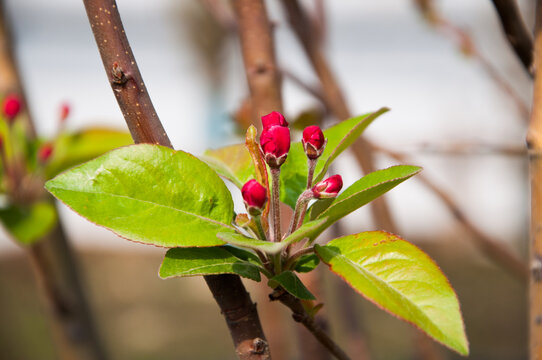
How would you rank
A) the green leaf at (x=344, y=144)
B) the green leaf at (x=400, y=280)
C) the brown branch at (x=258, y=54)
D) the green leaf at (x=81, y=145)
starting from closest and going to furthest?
the green leaf at (x=400, y=280)
the green leaf at (x=344, y=144)
the brown branch at (x=258, y=54)
the green leaf at (x=81, y=145)

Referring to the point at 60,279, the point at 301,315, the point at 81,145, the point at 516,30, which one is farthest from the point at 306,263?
the point at 60,279

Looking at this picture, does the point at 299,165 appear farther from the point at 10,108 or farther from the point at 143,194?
the point at 10,108

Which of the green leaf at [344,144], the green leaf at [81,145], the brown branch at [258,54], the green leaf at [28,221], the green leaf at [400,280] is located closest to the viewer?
the green leaf at [400,280]

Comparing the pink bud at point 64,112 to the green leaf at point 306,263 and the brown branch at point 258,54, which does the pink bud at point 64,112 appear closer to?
the brown branch at point 258,54

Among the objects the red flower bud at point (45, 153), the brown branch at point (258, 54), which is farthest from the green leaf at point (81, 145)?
the brown branch at point (258, 54)

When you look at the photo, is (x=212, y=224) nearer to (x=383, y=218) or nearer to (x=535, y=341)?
(x=535, y=341)

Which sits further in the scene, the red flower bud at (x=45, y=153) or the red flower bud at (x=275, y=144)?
the red flower bud at (x=45, y=153)
